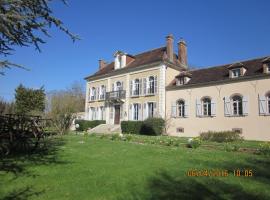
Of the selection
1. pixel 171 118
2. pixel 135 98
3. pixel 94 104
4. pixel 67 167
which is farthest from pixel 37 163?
pixel 94 104

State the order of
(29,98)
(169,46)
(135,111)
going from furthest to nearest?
(29,98), (135,111), (169,46)

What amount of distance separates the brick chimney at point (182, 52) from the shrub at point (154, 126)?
27.5 ft

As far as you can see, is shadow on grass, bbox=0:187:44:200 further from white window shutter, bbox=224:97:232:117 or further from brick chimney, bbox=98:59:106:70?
brick chimney, bbox=98:59:106:70

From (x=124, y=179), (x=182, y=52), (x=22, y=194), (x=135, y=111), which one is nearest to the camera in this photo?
(x=22, y=194)

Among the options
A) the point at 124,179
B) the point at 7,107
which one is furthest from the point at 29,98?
the point at 124,179

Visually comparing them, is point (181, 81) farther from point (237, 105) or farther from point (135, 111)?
point (135, 111)

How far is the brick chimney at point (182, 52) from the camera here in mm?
27172

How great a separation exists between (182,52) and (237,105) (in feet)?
34.0

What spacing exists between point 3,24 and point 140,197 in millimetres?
4327

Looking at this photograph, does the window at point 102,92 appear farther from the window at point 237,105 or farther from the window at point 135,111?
the window at point 237,105

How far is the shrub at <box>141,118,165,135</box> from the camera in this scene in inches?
847

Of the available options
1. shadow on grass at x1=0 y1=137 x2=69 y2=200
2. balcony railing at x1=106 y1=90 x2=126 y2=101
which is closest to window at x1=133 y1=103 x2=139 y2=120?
balcony railing at x1=106 y1=90 x2=126 y2=101

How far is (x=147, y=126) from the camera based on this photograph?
22.0 meters

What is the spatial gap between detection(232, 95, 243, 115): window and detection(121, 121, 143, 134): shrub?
8.14 metres
